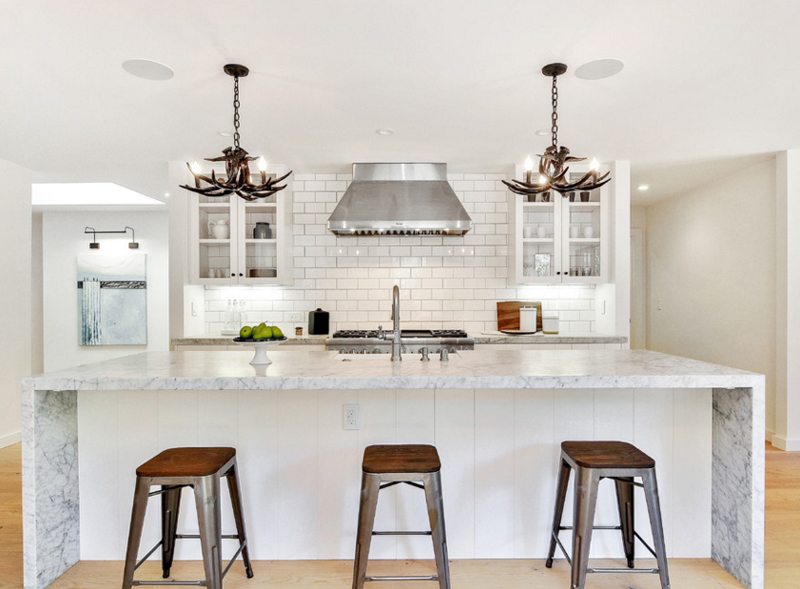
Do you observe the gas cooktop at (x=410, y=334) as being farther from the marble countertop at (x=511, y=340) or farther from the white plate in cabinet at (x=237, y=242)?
the white plate in cabinet at (x=237, y=242)

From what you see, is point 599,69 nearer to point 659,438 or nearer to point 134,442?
point 659,438

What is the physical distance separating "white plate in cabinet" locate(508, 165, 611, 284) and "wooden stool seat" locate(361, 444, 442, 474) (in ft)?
8.82

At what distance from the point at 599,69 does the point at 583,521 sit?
2162 millimetres

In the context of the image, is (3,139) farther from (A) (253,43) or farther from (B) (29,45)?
(A) (253,43)

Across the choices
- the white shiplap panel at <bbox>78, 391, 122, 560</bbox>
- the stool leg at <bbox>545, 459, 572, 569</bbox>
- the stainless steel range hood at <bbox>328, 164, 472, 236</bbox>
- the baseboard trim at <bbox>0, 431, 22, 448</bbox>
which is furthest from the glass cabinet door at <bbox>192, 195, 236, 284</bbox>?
the stool leg at <bbox>545, 459, 572, 569</bbox>

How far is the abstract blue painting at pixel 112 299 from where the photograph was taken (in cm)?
→ 640

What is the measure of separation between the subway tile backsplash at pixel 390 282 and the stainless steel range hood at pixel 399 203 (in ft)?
1.19

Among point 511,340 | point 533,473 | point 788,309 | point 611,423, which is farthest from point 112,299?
point 788,309

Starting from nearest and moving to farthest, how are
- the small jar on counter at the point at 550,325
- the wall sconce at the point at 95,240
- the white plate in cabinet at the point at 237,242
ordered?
the white plate in cabinet at the point at 237,242, the small jar on counter at the point at 550,325, the wall sconce at the point at 95,240

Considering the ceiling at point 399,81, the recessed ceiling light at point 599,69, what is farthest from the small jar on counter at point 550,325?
the recessed ceiling light at point 599,69

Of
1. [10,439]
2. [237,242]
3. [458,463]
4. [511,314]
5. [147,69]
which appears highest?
[147,69]

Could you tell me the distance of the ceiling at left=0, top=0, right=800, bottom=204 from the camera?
6.71ft

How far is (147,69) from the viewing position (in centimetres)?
249

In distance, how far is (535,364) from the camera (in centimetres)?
213
